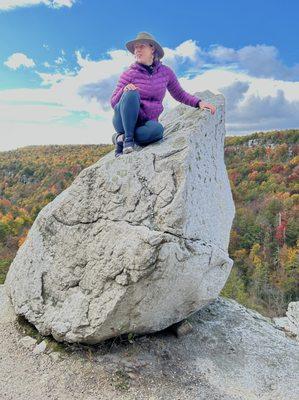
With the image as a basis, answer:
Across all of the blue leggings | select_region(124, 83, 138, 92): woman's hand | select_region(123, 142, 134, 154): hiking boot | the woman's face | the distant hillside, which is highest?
the woman's face

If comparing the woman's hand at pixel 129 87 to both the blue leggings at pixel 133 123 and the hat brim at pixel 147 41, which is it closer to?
the blue leggings at pixel 133 123

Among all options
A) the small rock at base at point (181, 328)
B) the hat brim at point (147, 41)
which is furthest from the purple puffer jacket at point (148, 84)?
the small rock at base at point (181, 328)

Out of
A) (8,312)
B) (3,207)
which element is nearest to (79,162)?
(3,207)

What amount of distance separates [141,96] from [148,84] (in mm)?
192

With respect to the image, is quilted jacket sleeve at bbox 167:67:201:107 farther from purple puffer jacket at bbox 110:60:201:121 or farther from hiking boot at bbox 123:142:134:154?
hiking boot at bbox 123:142:134:154

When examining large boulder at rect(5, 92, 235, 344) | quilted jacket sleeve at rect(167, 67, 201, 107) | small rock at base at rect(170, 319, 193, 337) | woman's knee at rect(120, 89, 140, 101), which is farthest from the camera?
quilted jacket sleeve at rect(167, 67, 201, 107)

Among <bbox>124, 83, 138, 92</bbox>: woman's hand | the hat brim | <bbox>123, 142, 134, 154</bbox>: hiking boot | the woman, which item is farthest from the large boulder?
the hat brim

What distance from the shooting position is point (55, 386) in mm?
5363

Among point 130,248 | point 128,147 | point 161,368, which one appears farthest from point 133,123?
point 161,368

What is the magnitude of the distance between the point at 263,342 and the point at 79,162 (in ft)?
251

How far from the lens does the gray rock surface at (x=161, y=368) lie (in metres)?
5.33

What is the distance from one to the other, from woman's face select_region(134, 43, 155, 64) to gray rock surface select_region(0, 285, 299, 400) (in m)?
3.86

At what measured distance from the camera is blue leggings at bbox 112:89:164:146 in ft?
19.2

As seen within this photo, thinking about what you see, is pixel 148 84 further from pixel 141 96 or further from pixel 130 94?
pixel 130 94
